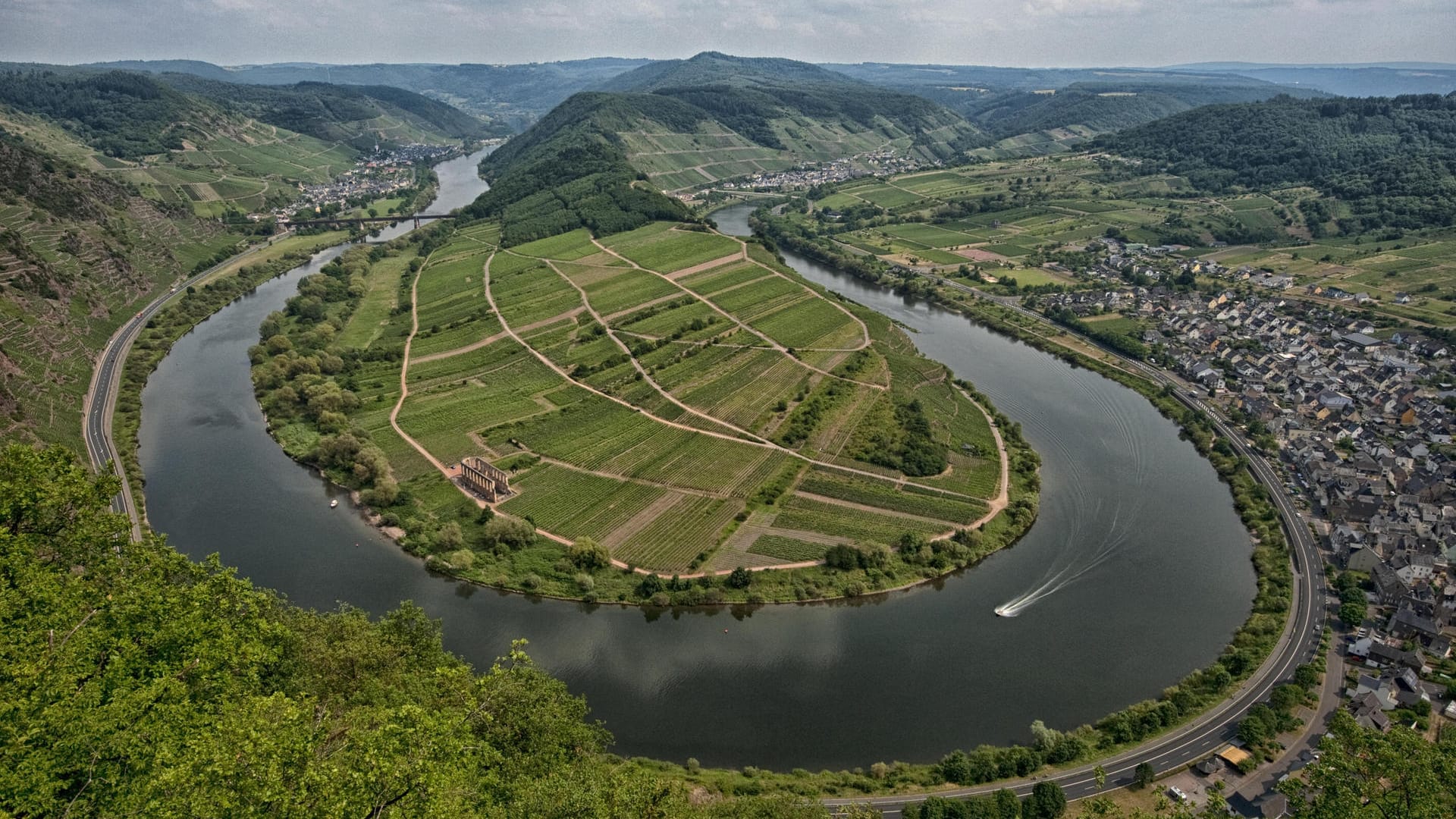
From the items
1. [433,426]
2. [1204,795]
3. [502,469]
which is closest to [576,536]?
[502,469]

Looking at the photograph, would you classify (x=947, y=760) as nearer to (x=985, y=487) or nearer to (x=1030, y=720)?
(x=1030, y=720)

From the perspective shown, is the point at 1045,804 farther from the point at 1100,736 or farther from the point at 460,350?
the point at 460,350

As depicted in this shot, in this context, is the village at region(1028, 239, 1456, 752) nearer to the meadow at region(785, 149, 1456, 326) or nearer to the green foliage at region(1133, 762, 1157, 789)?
the meadow at region(785, 149, 1456, 326)

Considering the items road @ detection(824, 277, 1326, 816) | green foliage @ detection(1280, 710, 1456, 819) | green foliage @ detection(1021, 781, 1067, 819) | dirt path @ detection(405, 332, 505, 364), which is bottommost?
road @ detection(824, 277, 1326, 816)

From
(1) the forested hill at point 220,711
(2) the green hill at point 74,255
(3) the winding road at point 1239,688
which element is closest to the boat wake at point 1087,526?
(3) the winding road at point 1239,688

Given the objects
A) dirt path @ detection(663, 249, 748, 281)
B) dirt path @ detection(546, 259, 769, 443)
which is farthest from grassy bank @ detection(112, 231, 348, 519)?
dirt path @ detection(663, 249, 748, 281)

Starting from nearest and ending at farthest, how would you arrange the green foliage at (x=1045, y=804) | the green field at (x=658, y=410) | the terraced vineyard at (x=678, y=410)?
the green foliage at (x=1045, y=804), the green field at (x=658, y=410), the terraced vineyard at (x=678, y=410)

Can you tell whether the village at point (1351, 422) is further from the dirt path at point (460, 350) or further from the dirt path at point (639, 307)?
the dirt path at point (460, 350)
